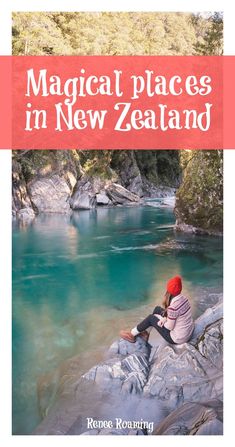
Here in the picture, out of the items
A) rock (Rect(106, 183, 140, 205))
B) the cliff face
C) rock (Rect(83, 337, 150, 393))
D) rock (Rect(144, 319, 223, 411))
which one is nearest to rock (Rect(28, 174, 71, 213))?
rock (Rect(106, 183, 140, 205))

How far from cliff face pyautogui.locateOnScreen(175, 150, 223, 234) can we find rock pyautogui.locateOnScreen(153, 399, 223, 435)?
2033mm

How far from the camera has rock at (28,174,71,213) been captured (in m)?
7.85

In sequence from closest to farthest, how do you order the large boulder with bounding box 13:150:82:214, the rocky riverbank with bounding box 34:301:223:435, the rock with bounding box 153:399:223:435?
the rock with bounding box 153:399:223:435 → the rocky riverbank with bounding box 34:301:223:435 → the large boulder with bounding box 13:150:82:214

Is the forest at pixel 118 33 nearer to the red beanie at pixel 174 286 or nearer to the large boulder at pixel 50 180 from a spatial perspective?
the large boulder at pixel 50 180

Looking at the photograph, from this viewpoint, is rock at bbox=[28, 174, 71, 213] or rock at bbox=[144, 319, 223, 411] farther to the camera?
rock at bbox=[28, 174, 71, 213]

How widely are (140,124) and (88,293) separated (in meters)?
2.00

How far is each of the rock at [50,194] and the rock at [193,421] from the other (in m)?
4.48

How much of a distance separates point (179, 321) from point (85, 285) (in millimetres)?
1319

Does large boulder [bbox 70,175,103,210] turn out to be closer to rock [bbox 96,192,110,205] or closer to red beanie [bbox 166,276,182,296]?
rock [bbox 96,192,110,205]

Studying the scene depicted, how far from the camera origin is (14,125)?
438cm

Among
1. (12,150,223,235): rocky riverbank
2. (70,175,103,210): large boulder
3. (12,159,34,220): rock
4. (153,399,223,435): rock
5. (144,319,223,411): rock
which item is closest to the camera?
(153,399,223,435): rock

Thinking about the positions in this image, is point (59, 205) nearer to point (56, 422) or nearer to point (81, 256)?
point (81, 256)

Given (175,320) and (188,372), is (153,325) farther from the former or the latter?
(188,372)

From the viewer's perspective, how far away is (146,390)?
4047 mm
